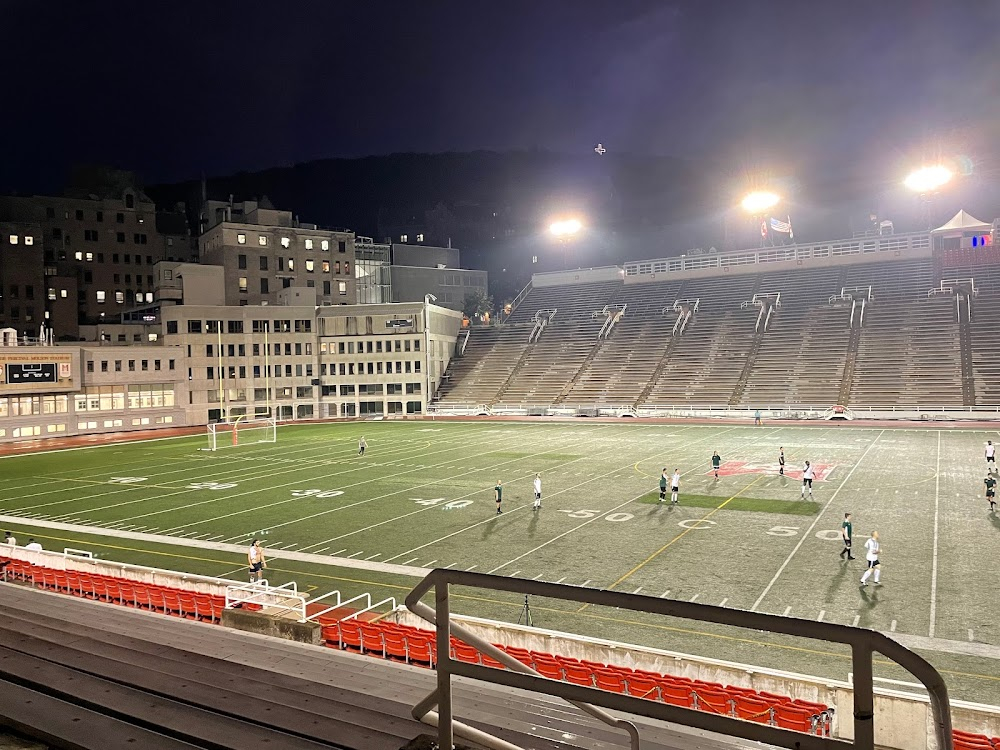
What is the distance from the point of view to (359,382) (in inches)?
3440

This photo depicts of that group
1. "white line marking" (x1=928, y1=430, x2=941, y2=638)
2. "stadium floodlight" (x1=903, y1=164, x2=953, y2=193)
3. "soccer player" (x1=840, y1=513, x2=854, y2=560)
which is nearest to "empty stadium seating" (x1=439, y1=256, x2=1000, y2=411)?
"stadium floodlight" (x1=903, y1=164, x2=953, y2=193)

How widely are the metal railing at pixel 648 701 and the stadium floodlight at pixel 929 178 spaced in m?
98.4

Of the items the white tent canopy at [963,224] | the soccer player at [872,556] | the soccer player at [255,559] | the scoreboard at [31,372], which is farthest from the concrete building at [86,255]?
the white tent canopy at [963,224]

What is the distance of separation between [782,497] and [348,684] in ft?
95.0

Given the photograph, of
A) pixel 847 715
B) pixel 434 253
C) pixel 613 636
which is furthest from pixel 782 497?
pixel 434 253

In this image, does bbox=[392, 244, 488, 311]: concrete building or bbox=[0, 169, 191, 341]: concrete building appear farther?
bbox=[392, 244, 488, 311]: concrete building

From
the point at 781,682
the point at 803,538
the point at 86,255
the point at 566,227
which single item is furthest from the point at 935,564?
the point at 86,255

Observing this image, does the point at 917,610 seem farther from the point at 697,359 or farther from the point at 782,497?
the point at 697,359

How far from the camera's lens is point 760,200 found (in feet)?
328

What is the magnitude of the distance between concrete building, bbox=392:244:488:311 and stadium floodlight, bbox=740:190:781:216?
4264 centimetres

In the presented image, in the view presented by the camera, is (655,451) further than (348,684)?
Yes

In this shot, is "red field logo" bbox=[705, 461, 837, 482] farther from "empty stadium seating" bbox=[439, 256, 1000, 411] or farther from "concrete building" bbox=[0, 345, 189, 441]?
"concrete building" bbox=[0, 345, 189, 441]

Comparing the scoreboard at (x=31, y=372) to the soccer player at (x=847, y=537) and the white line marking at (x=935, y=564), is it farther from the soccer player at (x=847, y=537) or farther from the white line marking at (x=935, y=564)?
the white line marking at (x=935, y=564)

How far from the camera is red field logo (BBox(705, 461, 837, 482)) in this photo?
36875 millimetres
